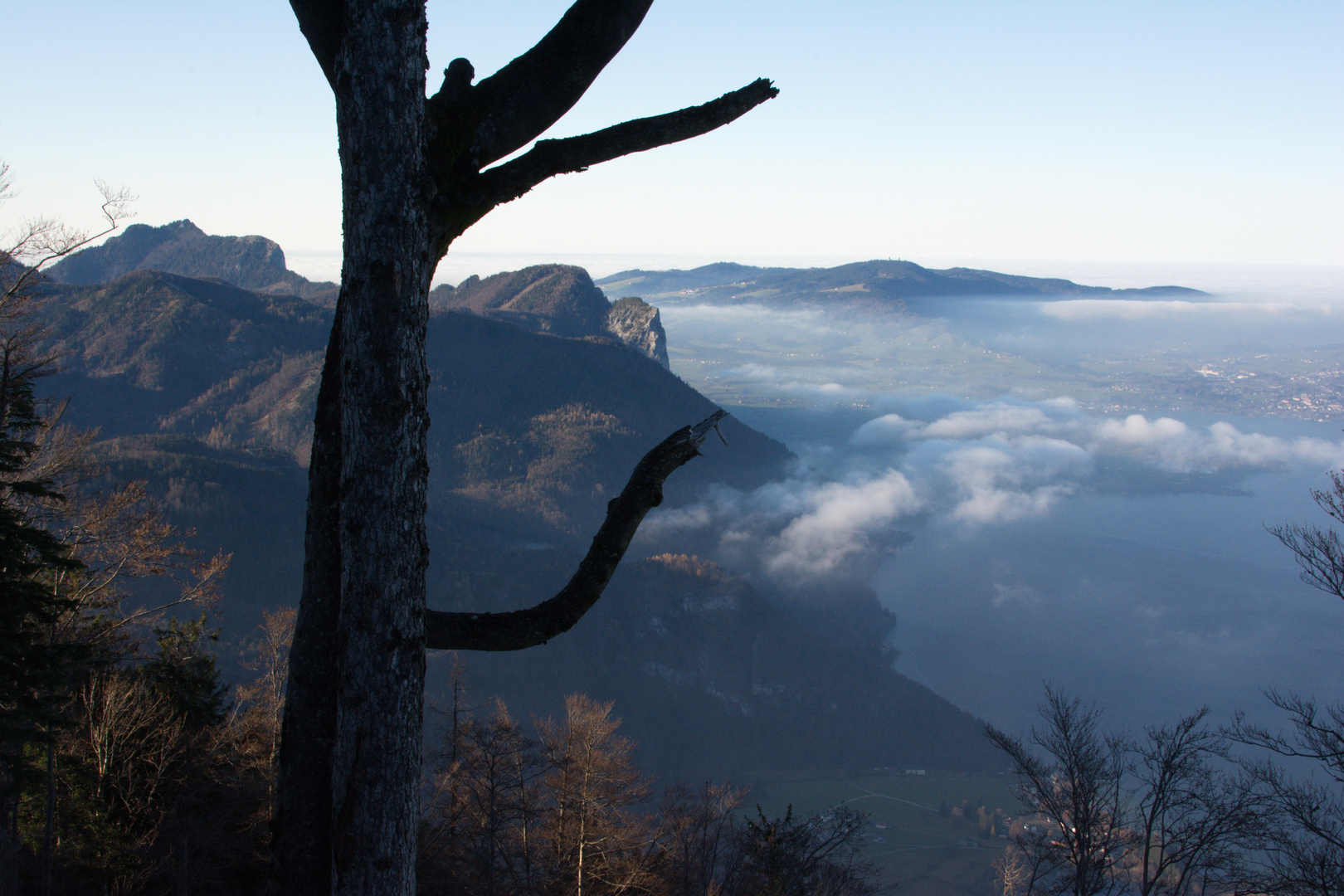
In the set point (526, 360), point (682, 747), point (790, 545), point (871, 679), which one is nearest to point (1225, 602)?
point (790, 545)

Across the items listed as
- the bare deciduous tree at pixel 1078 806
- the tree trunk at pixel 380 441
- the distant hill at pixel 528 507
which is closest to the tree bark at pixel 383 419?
the tree trunk at pixel 380 441

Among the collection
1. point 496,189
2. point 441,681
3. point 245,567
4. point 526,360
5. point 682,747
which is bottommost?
point 682,747

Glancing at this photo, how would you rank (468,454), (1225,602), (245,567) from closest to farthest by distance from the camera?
(245,567) < (468,454) < (1225,602)

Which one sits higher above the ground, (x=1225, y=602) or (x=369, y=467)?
(x=369, y=467)

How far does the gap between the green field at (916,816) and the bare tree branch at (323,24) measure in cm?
5748

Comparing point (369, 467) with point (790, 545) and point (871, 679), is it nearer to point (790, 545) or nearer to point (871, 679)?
point (871, 679)

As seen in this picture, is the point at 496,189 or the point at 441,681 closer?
the point at 496,189

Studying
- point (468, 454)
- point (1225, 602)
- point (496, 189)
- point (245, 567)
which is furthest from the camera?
point (1225, 602)

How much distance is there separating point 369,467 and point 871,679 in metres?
122

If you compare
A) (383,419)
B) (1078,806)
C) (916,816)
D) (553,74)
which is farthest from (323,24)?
(916,816)

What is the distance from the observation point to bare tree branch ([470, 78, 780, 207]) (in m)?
2.82

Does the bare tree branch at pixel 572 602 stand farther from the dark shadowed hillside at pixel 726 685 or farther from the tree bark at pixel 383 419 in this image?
the dark shadowed hillside at pixel 726 685

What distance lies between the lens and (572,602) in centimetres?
296

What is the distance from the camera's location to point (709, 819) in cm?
1633
